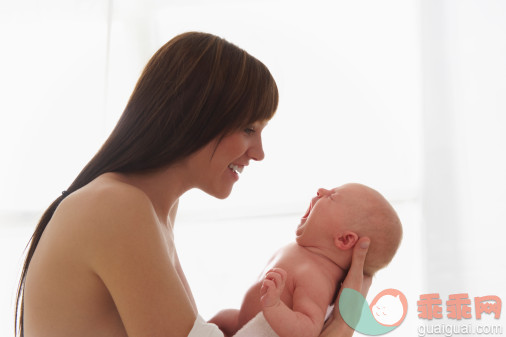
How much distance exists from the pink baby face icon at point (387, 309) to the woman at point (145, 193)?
0.29 meters

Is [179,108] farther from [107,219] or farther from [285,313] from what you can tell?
[285,313]

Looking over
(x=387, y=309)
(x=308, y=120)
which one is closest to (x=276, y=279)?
(x=387, y=309)

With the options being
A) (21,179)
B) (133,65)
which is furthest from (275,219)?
(21,179)

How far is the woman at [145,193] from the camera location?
3.18ft

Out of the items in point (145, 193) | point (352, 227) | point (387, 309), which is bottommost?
point (387, 309)

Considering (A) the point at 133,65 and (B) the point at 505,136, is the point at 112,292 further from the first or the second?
(A) the point at 133,65

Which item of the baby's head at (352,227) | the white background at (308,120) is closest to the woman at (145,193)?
the baby's head at (352,227)

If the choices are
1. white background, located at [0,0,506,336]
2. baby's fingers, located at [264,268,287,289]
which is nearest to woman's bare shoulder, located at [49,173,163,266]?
baby's fingers, located at [264,268,287,289]

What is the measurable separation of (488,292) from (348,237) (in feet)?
2.63

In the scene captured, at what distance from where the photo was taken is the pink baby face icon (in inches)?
58.7

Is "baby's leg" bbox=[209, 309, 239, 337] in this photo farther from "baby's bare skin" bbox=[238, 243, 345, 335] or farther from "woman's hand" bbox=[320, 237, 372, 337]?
"woman's hand" bbox=[320, 237, 372, 337]

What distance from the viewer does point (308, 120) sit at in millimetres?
2801

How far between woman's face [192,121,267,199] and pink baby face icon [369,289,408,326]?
52 cm

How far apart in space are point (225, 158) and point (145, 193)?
0.20m
